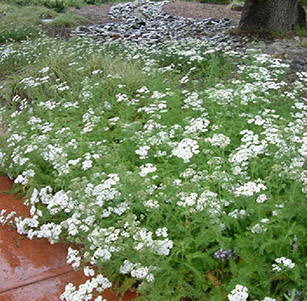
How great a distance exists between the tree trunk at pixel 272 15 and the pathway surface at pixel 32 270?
6.73 meters

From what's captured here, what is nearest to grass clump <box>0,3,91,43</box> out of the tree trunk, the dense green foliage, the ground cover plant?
the tree trunk

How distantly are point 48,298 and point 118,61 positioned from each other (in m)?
4.14

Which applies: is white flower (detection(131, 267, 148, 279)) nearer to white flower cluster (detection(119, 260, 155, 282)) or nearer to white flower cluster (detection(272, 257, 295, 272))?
white flower cluster (detection(119, 260, 155, 282))

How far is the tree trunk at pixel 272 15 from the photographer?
8.34 metres

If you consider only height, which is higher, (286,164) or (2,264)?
(286,164)

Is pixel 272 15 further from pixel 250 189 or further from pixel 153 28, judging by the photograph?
pixel 250 189

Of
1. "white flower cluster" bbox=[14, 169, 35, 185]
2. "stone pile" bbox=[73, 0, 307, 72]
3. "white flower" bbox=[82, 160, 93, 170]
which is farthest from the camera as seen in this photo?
"stone pile" bbox=[73, 0, 307, 72]

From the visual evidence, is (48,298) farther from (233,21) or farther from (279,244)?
(233,21)

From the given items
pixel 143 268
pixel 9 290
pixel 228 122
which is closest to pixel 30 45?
pixel 228 122

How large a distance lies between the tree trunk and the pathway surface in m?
6.73

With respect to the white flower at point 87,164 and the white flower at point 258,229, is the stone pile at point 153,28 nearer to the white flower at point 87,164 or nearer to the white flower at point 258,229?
the white flower at point 87,164

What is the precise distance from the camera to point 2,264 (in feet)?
10.3

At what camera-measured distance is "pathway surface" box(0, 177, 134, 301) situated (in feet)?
9.34

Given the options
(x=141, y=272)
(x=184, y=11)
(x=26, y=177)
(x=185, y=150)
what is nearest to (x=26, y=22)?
(x=184, y=11)
